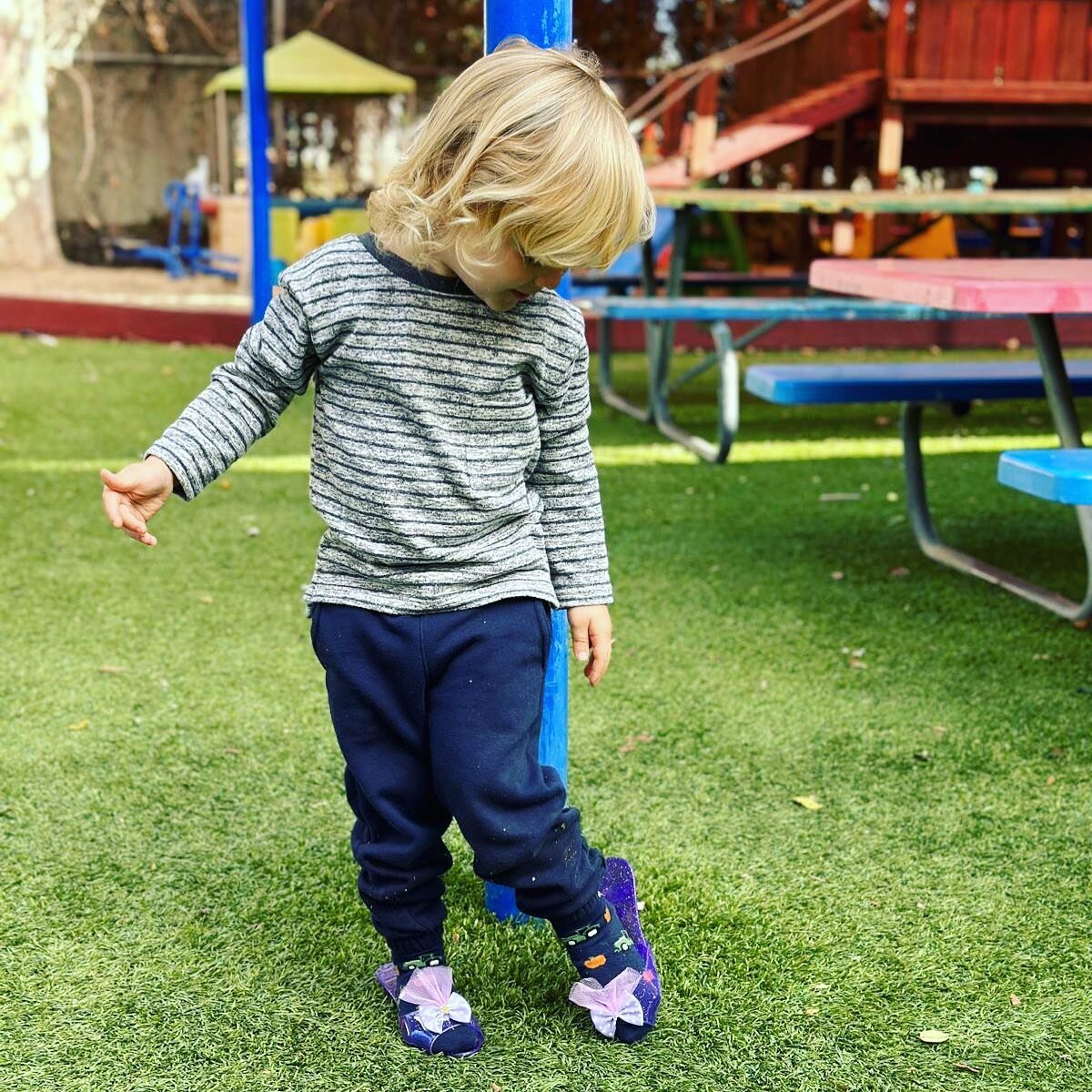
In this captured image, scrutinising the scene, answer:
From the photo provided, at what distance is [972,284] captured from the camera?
2.86 m

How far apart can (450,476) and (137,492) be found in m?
0.35

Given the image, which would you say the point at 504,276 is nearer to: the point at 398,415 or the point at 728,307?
the point at 398,415

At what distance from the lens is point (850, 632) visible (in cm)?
341

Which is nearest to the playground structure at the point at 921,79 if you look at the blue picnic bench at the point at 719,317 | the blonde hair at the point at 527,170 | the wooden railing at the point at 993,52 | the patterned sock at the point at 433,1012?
the wooden railing at the point at 993,52

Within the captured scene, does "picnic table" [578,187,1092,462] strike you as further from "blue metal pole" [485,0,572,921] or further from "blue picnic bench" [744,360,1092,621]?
"blue metal pole" [485,0,572,921]

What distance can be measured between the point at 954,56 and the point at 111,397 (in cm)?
603

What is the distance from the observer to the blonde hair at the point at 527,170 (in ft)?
4.89

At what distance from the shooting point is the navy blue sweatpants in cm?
166

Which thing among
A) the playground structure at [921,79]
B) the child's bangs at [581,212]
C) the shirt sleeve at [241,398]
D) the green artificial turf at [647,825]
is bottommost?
Result: the green artificial turf at [647,825]

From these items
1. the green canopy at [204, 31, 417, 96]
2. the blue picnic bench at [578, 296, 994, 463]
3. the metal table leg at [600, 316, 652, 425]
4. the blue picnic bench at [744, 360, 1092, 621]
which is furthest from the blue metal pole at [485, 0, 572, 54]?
the green canopy at [204, 31, 417, 96]

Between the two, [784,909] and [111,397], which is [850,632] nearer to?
[784,909]

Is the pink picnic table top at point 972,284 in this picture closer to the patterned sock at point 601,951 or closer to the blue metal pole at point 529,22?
the blue metal pole at point 529,22

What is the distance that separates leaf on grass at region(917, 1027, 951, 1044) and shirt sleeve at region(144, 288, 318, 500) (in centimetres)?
112

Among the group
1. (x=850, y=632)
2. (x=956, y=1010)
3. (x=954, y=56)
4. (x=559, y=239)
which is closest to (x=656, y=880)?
(x=956, y=1010)
